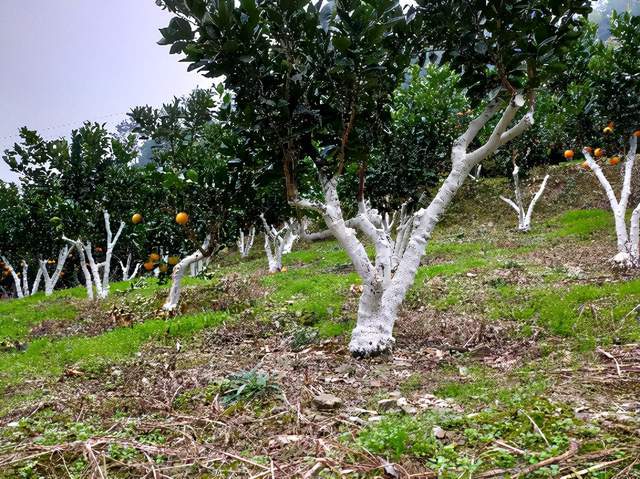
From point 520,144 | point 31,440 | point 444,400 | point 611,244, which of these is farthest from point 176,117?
point 520,144

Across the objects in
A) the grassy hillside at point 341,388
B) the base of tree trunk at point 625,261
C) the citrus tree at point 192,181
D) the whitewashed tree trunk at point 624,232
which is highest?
the citrus tree at point 192,181

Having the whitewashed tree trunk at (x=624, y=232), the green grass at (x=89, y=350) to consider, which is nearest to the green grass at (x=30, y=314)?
the green grass at (x=89, y=350)

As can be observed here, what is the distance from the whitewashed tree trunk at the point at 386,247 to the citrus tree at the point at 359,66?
0.05 ft

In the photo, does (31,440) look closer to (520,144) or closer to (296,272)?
(296,272)

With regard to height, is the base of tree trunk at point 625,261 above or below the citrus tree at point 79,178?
below

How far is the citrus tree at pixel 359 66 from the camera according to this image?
5.99m

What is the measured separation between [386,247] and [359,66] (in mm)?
2756

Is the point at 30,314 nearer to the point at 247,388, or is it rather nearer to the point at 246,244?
A: the point at 247,388

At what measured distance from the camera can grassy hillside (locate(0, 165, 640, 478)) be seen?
372 centimetres

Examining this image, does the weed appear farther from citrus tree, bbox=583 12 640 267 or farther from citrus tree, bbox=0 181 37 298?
citrus tree, bbox=0 181 37 298

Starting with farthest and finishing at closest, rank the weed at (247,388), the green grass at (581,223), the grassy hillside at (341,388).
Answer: the green grass at (581,223), the weed at (247,388), the grassy hillside at (341,388)

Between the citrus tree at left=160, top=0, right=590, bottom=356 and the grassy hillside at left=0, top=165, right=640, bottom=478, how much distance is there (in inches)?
57.4

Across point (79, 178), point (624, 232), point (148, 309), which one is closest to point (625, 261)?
point (624, 232)

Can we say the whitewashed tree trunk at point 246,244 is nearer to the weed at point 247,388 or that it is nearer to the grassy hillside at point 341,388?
the grassy hillside at point 341,388
